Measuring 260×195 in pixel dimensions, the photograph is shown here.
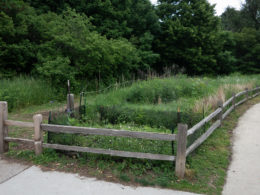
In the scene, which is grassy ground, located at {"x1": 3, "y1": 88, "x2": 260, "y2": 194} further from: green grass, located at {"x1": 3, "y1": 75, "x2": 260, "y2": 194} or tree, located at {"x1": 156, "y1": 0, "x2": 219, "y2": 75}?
tree, located at {"x1": 156, "y1": 0, "x2": 219, "y2": 75}

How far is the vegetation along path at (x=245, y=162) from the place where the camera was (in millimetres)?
4156

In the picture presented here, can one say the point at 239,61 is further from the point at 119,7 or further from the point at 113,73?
the point at 113,73

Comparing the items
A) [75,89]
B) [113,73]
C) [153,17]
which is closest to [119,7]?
[153,17]

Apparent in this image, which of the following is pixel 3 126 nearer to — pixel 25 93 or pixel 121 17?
pixel 25 93

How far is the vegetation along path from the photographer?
4.16m

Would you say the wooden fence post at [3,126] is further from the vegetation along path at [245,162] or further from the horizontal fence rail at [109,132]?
the vegetation along path at [245,162]

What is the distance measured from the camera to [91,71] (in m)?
15.5

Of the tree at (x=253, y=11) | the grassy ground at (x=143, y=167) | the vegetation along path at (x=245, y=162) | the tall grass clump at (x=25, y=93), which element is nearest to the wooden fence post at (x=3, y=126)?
the grassy ground at (x=143, y=167)

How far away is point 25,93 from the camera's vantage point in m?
10.7

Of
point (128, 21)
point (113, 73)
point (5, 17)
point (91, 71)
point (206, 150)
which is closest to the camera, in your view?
point (206, 150)

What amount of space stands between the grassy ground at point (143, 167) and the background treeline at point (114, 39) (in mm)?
8294

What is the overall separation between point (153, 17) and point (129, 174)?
2486 centimetres

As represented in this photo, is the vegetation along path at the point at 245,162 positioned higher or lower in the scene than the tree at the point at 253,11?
lower

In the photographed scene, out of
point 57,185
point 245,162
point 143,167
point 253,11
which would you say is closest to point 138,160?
point 143,167
